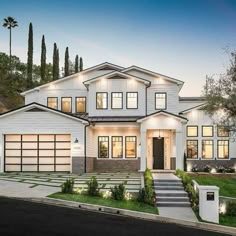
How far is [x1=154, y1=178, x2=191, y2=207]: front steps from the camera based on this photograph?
17.0 m

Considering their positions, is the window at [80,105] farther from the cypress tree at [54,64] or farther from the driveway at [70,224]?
the cypress tree at [54,64]

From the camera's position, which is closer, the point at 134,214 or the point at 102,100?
the point at 134,214

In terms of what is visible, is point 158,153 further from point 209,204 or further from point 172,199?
point 209,204

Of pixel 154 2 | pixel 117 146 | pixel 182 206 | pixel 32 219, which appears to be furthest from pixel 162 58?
pixel 32 219

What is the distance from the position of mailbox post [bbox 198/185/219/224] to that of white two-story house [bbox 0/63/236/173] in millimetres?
13522

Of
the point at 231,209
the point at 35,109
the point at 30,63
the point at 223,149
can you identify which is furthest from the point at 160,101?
the point at 30,63

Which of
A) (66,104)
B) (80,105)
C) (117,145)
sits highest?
(66,104)

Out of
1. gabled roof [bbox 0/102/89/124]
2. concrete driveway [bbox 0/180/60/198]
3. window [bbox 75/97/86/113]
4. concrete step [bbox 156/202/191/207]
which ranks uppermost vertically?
window [bbox 75/97/86/113]

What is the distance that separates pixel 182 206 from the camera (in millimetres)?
16844

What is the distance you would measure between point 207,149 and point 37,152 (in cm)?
1496

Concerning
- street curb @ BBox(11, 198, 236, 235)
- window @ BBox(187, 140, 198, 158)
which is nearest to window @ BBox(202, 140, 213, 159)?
window @ BBox(187, 140, 198, 158)

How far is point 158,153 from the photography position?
31547 millimetres

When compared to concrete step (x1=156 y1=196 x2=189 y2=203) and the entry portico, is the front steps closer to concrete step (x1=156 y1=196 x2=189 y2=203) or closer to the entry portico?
concrete step (x1=156 y1=196 x2=189 y2=203)

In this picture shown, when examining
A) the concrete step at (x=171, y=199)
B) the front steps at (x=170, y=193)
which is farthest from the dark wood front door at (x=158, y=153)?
the concrete step at (x=171, y=199)
